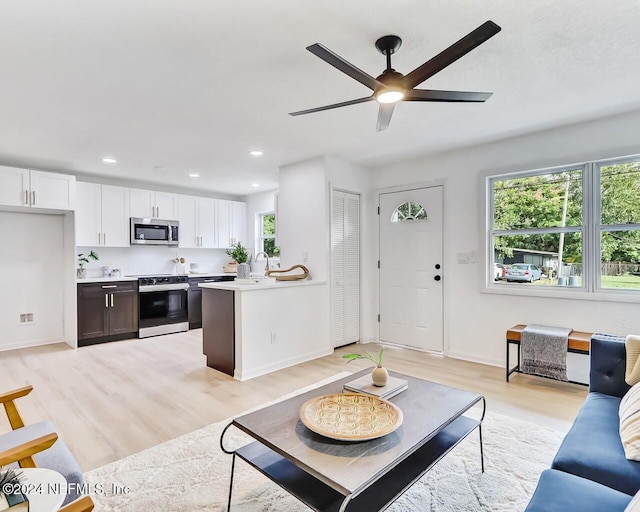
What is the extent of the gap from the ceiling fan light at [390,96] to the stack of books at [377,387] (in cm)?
161

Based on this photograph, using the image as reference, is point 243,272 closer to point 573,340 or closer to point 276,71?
point 276,71

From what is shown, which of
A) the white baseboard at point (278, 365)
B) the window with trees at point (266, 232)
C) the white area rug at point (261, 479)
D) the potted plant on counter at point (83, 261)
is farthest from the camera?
the window with trees at point (266, 232)

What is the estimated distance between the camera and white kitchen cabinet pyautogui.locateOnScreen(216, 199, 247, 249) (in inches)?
265

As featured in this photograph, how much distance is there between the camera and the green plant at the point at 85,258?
17.7 feet

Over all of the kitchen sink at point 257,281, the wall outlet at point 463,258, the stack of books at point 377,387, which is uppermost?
the wall outlet at point 463,258

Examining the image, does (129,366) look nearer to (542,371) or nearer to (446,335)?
Answer: (446,335)

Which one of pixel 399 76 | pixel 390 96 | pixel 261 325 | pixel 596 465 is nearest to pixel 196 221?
pixel 261 325

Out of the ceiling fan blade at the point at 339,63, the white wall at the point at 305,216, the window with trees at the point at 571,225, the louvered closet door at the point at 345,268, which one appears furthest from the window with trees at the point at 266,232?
the ceiling fan blade at the point at 339,63

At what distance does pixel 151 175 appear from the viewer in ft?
17.9

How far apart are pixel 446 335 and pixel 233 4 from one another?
389 cm

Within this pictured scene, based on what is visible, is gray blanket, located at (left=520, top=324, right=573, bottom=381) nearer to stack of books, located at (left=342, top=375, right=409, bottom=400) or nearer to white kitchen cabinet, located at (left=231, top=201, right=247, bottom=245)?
stack of books, located at (left=342, top=375, right=409, bottom=400)

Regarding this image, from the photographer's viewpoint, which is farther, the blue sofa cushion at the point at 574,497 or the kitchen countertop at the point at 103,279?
the kitchen countertop at the point at 103,279

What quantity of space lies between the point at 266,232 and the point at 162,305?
231cm

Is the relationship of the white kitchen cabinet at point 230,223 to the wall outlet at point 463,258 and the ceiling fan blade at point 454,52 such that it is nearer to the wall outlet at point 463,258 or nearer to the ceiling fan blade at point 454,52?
the wall outlet at point 463,258
